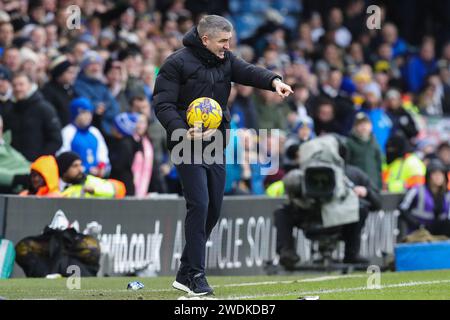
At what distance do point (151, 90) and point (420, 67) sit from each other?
913cm

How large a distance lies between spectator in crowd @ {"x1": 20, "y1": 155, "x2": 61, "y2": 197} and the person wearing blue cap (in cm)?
140

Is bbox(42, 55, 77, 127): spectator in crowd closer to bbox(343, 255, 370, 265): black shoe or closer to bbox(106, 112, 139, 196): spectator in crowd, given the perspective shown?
bbox(106, 112, 139, 196): spectator in crowd

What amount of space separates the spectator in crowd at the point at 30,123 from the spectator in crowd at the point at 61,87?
94cm

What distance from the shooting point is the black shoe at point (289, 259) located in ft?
54.7

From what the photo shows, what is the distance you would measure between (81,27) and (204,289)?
9.51m

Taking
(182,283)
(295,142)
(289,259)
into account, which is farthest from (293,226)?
(182,283)

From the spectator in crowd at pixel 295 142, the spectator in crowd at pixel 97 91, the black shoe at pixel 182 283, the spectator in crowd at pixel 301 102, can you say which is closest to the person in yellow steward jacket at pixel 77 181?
the spectator in crowd at pixel 97 91

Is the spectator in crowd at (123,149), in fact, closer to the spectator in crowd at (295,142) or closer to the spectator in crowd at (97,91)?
the spectator in crowd at (97,91)

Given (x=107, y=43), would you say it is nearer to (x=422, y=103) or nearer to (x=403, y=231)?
(x=403, y=231)

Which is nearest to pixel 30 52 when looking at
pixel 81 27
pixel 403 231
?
pixel 81 27

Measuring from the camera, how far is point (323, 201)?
16.5 meters

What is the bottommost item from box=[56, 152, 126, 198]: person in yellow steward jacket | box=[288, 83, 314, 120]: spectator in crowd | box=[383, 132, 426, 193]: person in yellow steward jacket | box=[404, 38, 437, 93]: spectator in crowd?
box=[56, 152, 126, 198]: person in yellow steward jacket

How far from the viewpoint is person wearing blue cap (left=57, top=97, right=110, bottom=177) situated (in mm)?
16969

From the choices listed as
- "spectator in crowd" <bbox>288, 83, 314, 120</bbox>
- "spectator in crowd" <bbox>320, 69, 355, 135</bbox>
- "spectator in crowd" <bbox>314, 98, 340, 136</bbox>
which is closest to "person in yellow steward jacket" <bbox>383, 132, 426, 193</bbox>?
"spectator in crowd" <bbox>320, 69, 355, 135</bbox>
